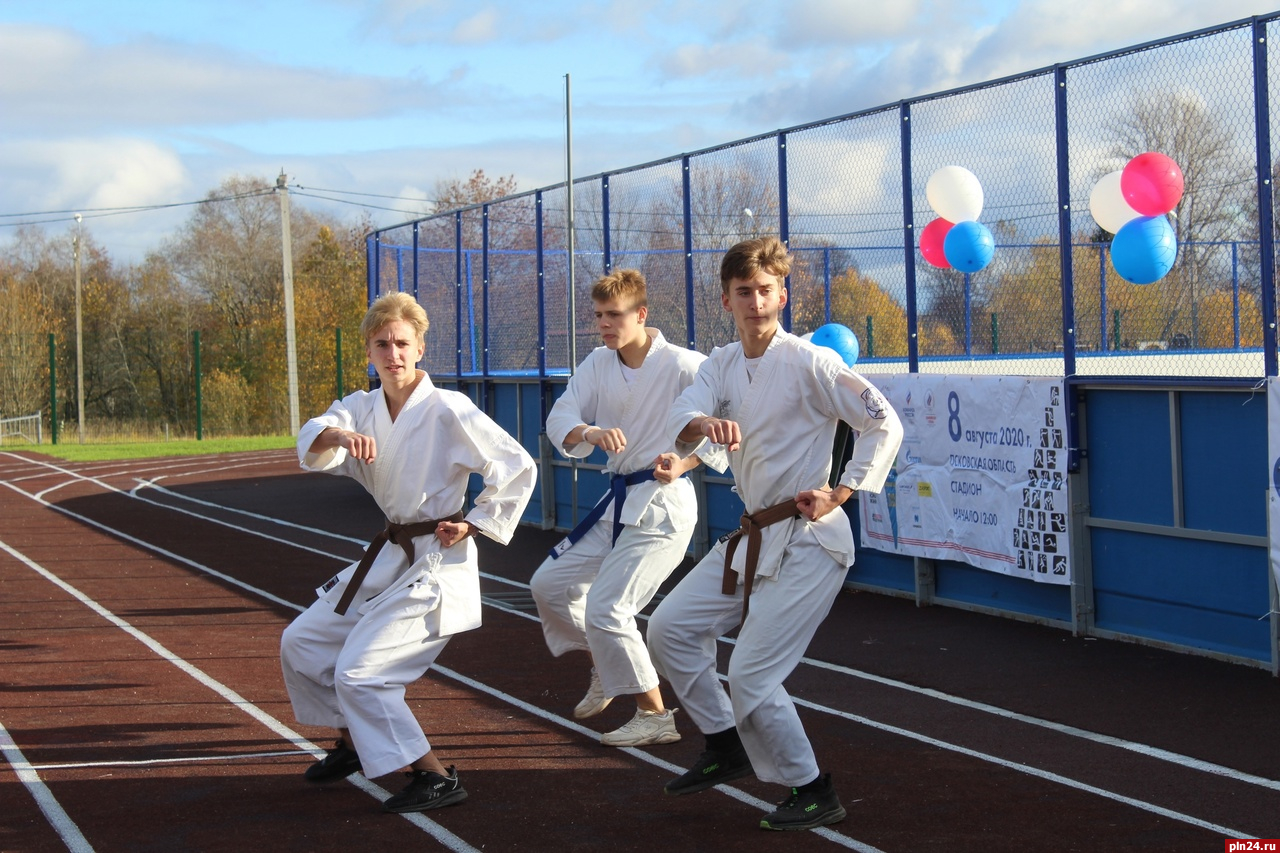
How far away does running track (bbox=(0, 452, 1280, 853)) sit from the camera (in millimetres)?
4918

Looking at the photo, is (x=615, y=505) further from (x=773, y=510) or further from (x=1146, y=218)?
(x=1146, y=218)

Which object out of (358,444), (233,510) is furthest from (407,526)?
(233,510)

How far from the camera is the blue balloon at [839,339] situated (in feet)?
34.3

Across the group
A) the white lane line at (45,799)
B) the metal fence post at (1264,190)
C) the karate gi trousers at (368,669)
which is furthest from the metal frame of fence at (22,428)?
the metal fence post at (1264,190)

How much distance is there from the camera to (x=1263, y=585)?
297 inches

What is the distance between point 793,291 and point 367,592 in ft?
22.8

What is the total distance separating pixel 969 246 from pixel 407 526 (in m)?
5.53

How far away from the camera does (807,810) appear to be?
4785mm

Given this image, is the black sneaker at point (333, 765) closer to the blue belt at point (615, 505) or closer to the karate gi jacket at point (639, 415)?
the blue belt at point (615, 505)

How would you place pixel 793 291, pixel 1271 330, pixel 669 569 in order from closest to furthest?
pixel 669 569
pixel 1271 330
pixel 793 291

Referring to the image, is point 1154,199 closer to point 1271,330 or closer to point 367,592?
point 1271,330

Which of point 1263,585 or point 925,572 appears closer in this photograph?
point 1263,585

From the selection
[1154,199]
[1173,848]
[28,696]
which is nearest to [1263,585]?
[1154,199]

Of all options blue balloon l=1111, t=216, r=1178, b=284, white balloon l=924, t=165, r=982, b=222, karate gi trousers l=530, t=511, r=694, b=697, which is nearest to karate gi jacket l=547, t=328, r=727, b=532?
karate gi trousers l=530, t=511, r=694, b=697
